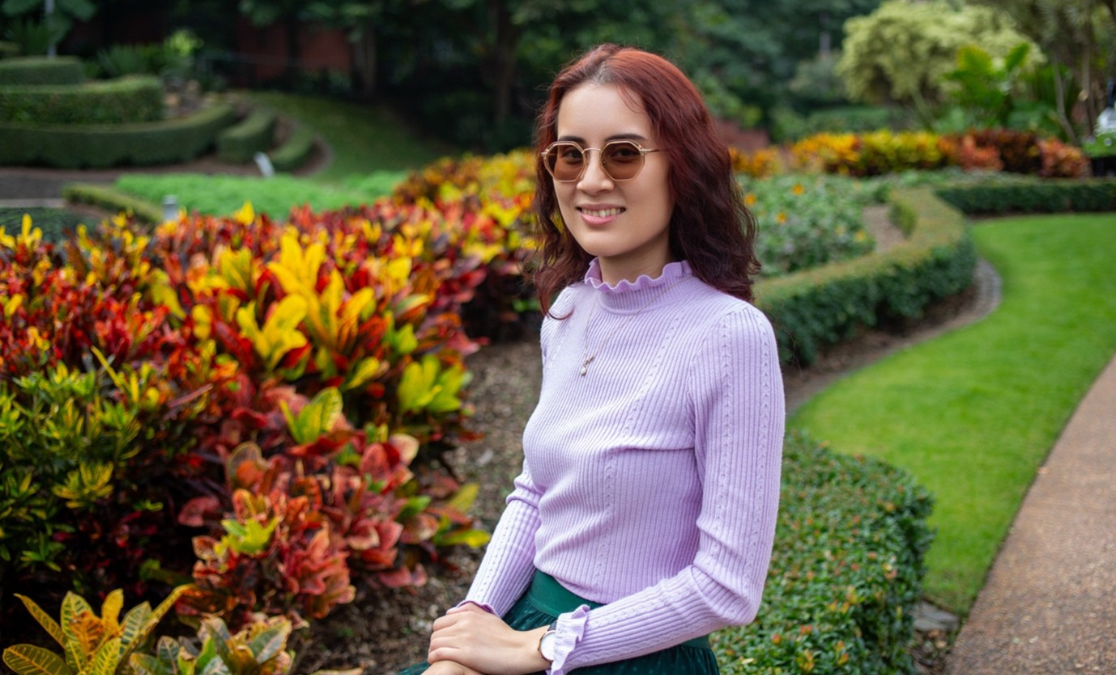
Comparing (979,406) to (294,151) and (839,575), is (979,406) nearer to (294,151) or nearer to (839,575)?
(839,575)

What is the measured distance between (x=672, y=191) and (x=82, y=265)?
3062 millimetres

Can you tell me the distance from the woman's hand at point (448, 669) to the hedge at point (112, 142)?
18750mm

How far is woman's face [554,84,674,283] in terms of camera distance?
1615 mm

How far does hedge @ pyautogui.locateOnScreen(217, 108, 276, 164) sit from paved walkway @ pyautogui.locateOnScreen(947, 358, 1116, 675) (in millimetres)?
20367

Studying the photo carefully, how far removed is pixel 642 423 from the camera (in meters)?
1.58

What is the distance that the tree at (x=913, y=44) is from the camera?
84.3 ft

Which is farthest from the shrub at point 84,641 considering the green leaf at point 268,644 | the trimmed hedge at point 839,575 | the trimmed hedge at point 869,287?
the trimmed hedge at point 869,287

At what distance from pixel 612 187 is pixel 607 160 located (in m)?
0.05

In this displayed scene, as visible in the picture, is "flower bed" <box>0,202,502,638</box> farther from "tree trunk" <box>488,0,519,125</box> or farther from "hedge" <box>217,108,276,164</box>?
"tree trunk" <box>488,0,519,125</box>

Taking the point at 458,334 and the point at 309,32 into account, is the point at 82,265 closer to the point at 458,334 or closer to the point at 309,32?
the point at 458,334

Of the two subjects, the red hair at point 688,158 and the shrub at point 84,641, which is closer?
the red hair at point 688,158

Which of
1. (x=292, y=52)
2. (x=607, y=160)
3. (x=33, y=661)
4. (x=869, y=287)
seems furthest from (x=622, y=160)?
(x=292, y=52)

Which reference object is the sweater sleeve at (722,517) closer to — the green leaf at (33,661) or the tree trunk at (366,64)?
the green leaf at (33,661)

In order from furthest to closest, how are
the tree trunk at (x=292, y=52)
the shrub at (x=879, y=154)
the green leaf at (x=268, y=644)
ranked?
the tree trunk at (x=292, y=52) < the shrub at (x=879, y=154) < the green leaf at (x=268, y=644)
